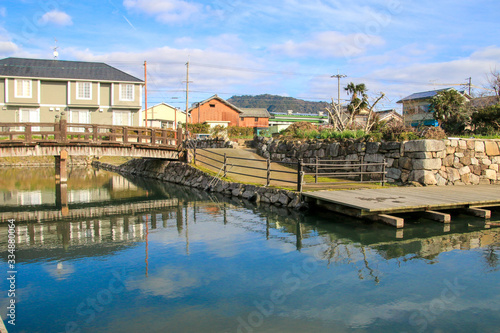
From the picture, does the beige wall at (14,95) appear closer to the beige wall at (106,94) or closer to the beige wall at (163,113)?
the beige wall at (106,94)

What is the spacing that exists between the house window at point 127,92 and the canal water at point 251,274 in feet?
81.2

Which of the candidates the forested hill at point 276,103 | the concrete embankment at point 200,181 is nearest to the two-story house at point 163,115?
the concrete embankment at point 200,181

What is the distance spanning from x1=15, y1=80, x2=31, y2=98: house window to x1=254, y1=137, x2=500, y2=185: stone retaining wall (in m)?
30.0

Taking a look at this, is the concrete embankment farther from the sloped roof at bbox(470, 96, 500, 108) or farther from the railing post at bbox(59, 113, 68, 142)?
the sloped roof at bbox(470, 96, 500, 108)

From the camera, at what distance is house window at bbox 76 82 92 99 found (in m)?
35.5

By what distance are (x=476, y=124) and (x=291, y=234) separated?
15158 millimetres

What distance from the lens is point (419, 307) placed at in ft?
20.1

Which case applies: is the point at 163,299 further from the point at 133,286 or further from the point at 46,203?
the point at 46,203

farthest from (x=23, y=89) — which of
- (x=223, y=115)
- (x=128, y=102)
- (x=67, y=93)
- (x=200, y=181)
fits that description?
(x=223, y=115)

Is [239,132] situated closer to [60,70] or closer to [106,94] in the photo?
[106,94]

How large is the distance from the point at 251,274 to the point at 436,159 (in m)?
11.1

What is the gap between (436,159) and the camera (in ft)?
50.7

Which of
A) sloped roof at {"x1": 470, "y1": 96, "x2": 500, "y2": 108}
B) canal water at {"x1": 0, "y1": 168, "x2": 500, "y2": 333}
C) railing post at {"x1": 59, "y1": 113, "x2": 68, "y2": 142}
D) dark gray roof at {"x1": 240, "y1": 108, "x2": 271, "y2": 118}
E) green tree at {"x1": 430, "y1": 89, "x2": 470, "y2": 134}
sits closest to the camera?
canal water at {"x1": 0, "y1": 168, "x2": 500, "y2": 333}

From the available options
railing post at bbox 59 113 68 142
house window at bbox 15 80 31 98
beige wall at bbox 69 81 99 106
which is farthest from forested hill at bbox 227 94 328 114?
railing post at bbox 59 113 68 142
